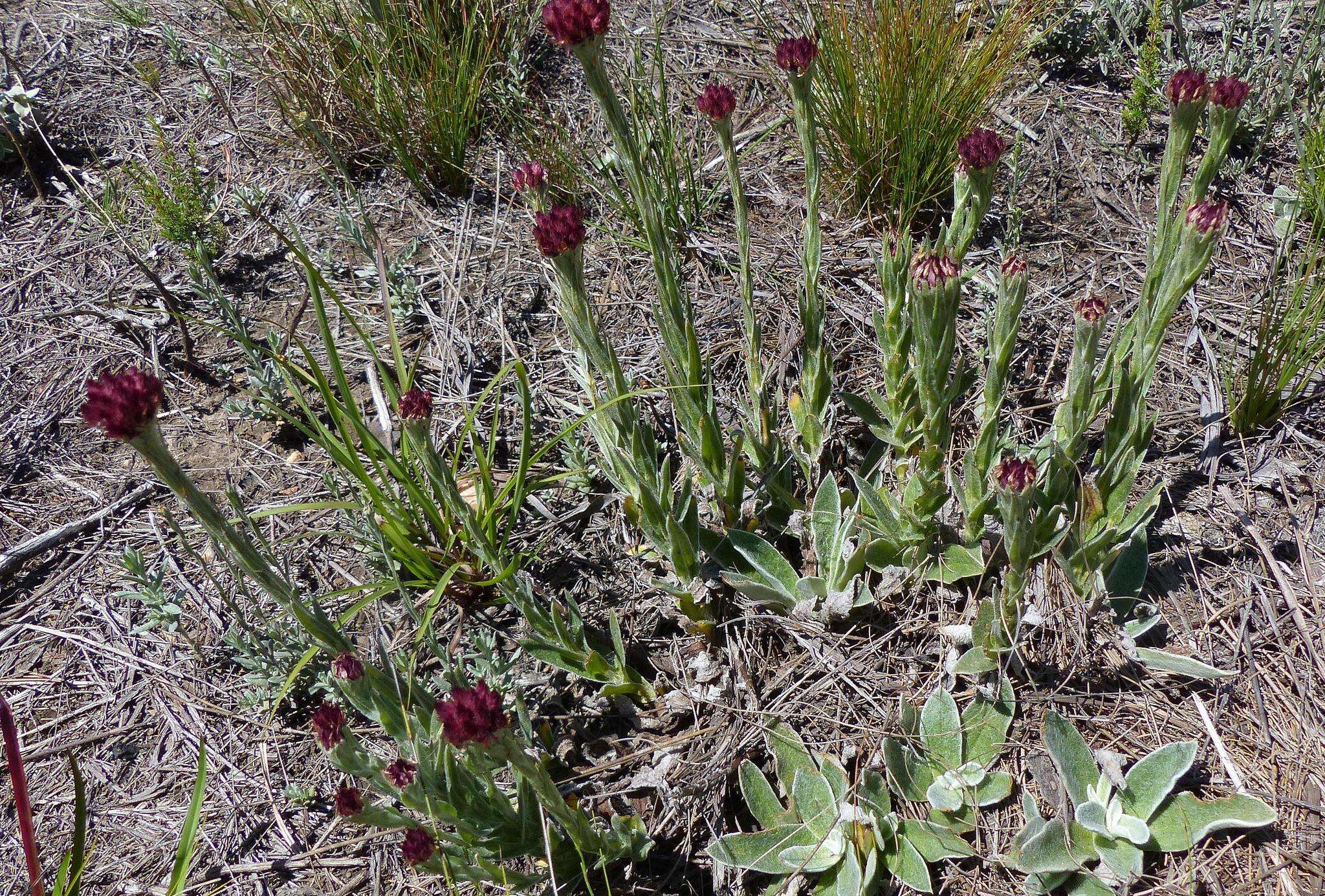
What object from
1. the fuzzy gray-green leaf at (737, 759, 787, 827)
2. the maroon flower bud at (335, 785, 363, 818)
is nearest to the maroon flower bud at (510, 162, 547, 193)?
the maroon flower bud at (335, 785, 363, 818)

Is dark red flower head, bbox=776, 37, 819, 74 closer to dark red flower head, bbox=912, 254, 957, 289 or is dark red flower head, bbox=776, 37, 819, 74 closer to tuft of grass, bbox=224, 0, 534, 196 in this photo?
dark red flower head, bbox=912, 254, 957, 289

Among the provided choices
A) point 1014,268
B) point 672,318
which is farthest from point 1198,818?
point 672,318

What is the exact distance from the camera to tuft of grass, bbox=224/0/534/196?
2.98 meters

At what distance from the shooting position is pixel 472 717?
4.34 feet

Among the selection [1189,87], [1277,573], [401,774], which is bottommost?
[1277,573]

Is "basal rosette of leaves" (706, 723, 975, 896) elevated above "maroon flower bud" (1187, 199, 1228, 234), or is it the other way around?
"maroon flower bud" (1187, 199, 1228, 234)

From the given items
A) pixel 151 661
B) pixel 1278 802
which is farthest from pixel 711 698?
pixel 151 661

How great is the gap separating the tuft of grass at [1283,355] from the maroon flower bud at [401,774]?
2.10 meters

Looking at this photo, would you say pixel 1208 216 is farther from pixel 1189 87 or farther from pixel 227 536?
pixel 227 536

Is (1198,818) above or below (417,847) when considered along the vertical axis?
below

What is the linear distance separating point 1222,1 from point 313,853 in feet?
13.4

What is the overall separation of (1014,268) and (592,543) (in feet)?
4.16

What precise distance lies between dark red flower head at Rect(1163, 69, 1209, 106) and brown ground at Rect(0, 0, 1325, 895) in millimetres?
945

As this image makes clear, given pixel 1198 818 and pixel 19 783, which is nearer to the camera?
pixel 19 783
